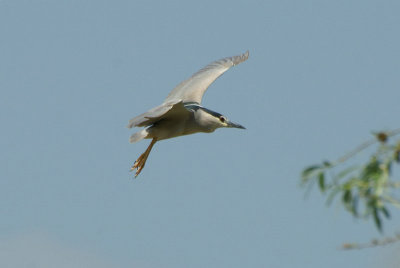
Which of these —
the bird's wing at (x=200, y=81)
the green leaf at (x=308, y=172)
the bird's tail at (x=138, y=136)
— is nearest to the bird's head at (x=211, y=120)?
the bird's wing at (x=200, y=81)

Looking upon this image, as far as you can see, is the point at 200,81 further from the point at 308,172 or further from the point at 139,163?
the point at 308,172

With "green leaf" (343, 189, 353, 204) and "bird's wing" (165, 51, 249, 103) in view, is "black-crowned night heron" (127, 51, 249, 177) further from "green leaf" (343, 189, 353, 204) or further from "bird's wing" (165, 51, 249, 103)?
"green leaf" (343, 189, 353, 204)

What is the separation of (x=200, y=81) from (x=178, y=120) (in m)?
2.71

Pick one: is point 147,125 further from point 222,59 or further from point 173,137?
point 222,59

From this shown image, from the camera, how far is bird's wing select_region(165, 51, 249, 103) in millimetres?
12789

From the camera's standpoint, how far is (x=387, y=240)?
2.42 meters

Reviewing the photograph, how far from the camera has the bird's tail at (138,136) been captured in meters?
10.5

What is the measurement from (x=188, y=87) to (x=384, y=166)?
1046 centimetres

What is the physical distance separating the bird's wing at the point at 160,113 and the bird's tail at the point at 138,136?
0.12 m

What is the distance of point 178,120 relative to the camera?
35.8ft

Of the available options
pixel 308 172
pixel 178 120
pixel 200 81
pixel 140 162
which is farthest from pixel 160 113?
pixel 308 172

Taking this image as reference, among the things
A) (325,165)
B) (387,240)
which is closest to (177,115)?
(325,165)

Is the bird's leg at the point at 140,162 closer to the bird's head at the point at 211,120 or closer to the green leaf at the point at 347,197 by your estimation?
the bird's head at the point at 211,120

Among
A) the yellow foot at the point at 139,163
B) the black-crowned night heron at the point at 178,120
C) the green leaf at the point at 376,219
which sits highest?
the black-crowned night heron at the point at 178,120
